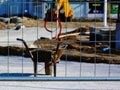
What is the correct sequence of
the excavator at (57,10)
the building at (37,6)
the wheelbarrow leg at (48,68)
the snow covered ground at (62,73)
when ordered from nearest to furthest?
the snow covered ground at (62,73) < the wheelbarrow leg at (48,68) < the building at (37,6) < the excavator at (57,10)

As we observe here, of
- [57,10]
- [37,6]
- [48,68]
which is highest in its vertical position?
[37,6]

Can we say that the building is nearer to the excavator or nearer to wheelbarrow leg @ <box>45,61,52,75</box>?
the excavator

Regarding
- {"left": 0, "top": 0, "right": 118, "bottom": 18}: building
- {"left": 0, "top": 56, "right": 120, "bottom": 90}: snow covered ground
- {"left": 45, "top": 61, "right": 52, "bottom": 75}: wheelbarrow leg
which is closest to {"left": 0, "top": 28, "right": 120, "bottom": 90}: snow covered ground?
{"left": 0, "top": 56, "right": 120, "bottom": 90}: snow covered ground

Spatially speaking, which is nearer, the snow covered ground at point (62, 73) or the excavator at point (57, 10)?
the snow covered ground at point (62, 73)

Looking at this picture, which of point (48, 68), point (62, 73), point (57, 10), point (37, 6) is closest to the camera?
point (48, 68)

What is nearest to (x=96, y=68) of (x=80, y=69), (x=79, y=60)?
(x=80, y=69)

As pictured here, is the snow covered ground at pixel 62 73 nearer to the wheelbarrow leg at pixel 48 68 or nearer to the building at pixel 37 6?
the wheelbarrow leg at pixel 48 68

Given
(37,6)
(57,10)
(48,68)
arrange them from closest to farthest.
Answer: (48,68)
(37,6)
(57,10)

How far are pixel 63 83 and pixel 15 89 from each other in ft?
3.22

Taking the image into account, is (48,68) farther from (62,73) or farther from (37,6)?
(37,6)

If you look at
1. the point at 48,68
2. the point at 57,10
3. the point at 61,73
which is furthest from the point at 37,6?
the point at 48,68

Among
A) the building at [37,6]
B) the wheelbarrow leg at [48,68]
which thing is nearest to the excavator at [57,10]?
the building at [37,6]

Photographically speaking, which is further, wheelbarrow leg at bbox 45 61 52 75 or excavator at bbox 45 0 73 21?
excavator at bbox 45 0 73 21

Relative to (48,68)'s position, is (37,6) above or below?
above
